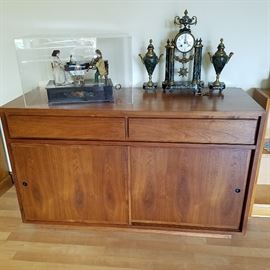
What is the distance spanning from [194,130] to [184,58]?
50cm

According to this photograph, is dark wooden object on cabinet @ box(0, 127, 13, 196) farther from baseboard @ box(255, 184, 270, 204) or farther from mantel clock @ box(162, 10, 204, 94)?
baseboard @ box(255, 184, 270, 204)

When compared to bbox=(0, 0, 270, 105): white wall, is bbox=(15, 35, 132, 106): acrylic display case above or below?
below

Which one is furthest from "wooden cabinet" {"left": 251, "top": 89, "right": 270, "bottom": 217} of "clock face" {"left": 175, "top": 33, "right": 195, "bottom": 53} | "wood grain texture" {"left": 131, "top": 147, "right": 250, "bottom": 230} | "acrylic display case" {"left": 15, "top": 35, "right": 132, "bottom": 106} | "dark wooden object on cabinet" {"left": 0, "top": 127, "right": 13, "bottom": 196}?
"dark wooden object on cabinet" {"left": 0, "top": 127, "right": 13, "bottom": 196}

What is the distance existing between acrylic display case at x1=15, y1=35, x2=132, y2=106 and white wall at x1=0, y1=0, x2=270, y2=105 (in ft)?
0.27

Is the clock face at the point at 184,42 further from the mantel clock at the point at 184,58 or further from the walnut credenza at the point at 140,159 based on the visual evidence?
the walnut credenza at the point at 140,159

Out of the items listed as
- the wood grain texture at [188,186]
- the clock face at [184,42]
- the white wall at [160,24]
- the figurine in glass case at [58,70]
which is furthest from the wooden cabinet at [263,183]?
the figurine in glass case at [58,70]

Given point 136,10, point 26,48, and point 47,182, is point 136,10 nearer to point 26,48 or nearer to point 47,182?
point 26,48

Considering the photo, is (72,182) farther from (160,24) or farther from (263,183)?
(263,183)

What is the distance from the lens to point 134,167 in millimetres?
1396

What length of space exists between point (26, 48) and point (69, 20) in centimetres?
31

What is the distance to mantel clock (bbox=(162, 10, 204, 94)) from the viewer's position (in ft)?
4.85

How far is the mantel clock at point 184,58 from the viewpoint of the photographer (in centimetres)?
148

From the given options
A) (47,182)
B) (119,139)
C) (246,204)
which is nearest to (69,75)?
(119,139)

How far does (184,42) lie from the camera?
1.49 meters
